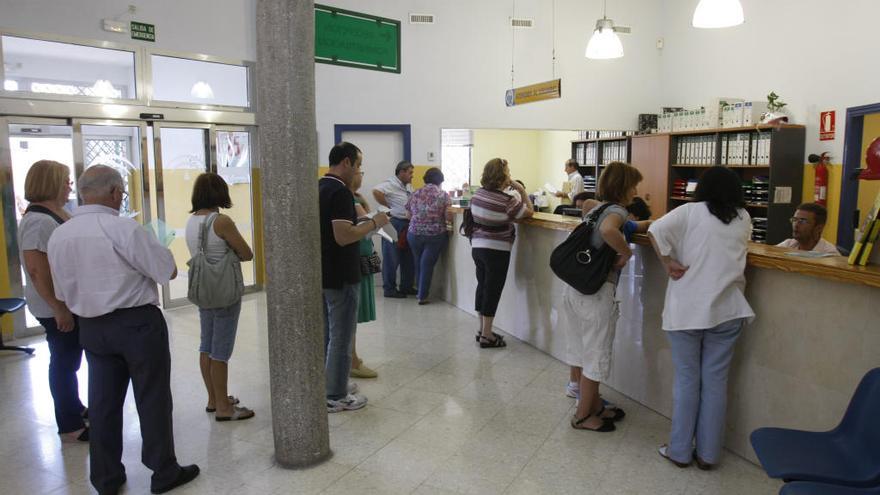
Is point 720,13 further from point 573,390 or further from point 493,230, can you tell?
point 573,390

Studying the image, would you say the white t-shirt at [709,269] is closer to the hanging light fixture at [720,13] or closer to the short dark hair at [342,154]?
the short dark hair at [342,154]

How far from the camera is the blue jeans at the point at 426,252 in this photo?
22.1 feet

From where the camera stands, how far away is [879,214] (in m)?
2.50

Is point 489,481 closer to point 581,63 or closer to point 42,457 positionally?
point 42,457

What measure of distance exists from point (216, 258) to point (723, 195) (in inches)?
104

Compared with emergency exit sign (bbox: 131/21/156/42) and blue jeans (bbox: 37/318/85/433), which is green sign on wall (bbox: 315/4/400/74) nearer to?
blue jeans (bbox: 37/318/85/433)

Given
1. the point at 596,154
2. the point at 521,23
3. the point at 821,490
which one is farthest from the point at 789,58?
the point at 821,490

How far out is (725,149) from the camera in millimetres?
7512

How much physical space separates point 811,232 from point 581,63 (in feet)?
18.7

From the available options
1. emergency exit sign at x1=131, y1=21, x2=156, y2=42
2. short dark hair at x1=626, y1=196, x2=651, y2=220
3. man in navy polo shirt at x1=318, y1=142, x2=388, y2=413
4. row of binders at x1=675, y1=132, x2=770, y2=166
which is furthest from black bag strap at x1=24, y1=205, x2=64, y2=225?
row of binders at x1=675, y1=132, x2=770, y2=166

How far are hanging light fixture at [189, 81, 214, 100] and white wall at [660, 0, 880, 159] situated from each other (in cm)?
627

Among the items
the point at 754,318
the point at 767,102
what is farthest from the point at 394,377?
the point at 767,102

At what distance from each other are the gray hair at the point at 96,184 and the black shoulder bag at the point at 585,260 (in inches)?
89.7

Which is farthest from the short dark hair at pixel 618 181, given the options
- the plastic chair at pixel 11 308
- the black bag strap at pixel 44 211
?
the plastic chair at pixel 11 308
